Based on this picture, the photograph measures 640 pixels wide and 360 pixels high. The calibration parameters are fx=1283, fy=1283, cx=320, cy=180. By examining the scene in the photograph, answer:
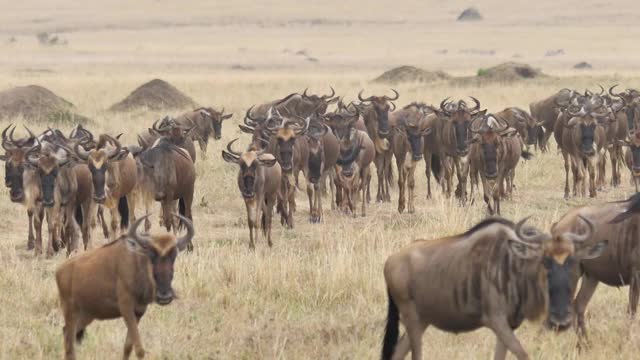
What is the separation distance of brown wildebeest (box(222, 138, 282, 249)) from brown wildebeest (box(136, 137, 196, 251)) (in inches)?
26.4

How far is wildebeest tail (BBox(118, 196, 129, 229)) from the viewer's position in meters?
15.7

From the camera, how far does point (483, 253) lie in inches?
301

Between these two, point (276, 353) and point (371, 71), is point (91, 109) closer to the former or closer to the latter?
point (276, 353)

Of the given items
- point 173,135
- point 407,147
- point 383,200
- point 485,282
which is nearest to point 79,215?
point 173,135

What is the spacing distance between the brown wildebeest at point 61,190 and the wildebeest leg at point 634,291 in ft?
22.4

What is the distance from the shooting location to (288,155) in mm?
17000

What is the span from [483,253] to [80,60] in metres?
71.4

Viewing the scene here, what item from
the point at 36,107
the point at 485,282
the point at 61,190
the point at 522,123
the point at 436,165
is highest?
the point at 36,107

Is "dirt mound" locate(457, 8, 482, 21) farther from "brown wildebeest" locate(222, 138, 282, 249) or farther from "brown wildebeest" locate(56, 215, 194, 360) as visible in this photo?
"brown wildebeest" locate(56, 215, 194, 360)

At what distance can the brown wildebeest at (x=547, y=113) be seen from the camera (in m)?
25.0

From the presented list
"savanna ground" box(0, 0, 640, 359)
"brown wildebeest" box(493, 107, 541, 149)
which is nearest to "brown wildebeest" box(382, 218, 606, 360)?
"savanna ground" box(0, 0, 640, 359)

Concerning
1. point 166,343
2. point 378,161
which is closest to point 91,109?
point 378,161

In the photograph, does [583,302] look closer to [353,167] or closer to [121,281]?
[121,281]

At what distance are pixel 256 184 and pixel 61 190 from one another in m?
2.34
